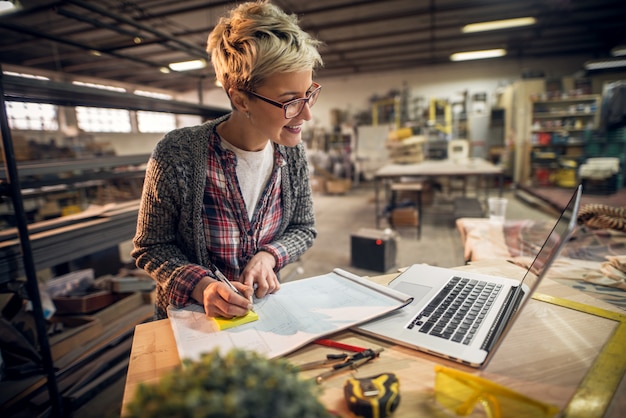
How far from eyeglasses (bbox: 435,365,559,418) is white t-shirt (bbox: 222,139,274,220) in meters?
0.79

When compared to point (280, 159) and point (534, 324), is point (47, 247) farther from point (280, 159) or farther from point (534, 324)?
point (534, 324)

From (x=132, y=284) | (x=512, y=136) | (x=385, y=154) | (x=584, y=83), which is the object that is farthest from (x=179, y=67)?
(x=584, y=83)

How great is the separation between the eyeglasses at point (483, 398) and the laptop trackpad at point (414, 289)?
321 millimetres

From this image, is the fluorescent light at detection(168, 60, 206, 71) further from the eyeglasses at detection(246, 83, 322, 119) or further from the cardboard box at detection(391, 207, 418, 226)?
the eyeglasses at detection(246, 83, 322, 119)

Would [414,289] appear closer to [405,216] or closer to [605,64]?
[405,216]

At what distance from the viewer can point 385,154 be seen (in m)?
10.2

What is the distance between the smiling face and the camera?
0.99m

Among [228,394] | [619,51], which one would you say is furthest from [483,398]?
[619,51]

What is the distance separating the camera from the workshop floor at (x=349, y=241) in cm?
211

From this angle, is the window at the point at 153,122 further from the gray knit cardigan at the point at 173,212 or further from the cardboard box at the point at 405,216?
the gray knit cardigan at the point at 173,212

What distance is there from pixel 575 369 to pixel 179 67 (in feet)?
32.0

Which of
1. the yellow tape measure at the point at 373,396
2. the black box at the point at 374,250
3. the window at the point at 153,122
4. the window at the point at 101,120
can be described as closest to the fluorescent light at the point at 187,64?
the window at the point at 101,120

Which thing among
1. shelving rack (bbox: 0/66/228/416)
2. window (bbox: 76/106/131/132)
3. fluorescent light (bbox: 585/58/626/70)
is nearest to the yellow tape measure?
shelving rack (bbox: 0/66/228/416)

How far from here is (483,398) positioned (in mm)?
514
